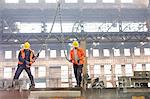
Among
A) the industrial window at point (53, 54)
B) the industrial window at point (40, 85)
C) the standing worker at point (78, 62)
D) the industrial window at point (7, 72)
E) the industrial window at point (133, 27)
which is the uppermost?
the industrial window at point (133, 27)

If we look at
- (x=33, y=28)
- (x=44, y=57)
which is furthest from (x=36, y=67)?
(x=33, y=28)

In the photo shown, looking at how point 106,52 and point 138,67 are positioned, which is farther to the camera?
point 106,52

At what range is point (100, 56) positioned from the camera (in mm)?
34719

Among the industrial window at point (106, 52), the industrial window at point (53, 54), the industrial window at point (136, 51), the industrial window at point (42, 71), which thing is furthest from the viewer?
the industrial window at point (136, 51)

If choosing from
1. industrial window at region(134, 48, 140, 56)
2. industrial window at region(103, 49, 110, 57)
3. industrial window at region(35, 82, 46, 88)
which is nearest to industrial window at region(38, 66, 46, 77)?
→ industrial window at region(35, 82, 46, 88)

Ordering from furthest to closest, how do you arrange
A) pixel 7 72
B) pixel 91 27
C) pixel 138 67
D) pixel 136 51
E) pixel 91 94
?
pixel 136 51, pixel 138 67, pixel 7 72, pixel 91 27, pixel 91 94

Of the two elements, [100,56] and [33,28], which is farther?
[100,56]

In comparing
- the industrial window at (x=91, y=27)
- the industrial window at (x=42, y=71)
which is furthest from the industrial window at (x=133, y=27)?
the industrial window at (x=42, y=71)

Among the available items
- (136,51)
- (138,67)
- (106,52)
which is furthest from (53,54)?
A: (138,67)

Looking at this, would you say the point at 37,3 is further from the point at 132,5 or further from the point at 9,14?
the point at 132,5

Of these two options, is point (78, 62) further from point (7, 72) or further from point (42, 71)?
point (7, 72)

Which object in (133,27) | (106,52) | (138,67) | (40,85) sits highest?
(133,27)

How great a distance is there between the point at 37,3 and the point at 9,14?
3373 mm

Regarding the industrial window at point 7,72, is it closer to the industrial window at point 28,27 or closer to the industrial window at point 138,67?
the industrial window at point 28,27
